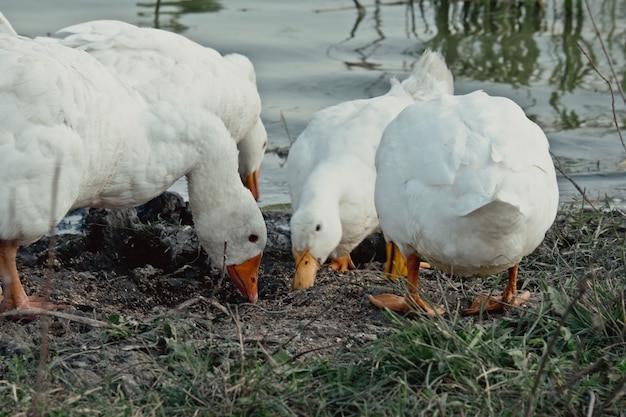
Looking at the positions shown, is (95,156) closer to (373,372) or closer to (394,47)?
(373,372)

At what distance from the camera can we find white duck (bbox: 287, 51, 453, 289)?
21.5 feet

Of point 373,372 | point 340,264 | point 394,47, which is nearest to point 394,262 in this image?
point 340,264

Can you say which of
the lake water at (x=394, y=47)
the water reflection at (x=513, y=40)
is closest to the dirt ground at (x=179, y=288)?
the lake water at (x=394, y=47)

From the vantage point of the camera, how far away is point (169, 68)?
7.12 metres

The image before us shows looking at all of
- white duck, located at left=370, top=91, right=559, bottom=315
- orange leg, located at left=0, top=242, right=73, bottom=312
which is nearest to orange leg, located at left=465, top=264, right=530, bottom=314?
white duck, located at left=370, top=91, right=559, bottom=315

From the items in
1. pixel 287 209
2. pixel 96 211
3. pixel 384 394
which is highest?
pixel 384 394

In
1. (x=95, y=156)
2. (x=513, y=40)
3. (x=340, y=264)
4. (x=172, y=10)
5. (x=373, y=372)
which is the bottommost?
(x=513, y=40)

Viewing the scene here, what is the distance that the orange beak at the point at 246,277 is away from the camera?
6430 mm

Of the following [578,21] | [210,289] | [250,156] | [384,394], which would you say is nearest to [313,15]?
[578,21]

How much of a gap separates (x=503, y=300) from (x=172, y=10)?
9.18m

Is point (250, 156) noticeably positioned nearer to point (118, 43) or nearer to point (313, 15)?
point (118, 43)

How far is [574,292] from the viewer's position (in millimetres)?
5051

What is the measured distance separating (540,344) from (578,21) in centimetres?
1027

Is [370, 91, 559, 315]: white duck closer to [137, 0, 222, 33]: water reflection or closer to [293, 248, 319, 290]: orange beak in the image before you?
[293, 248, 319, 290]: orange beak
